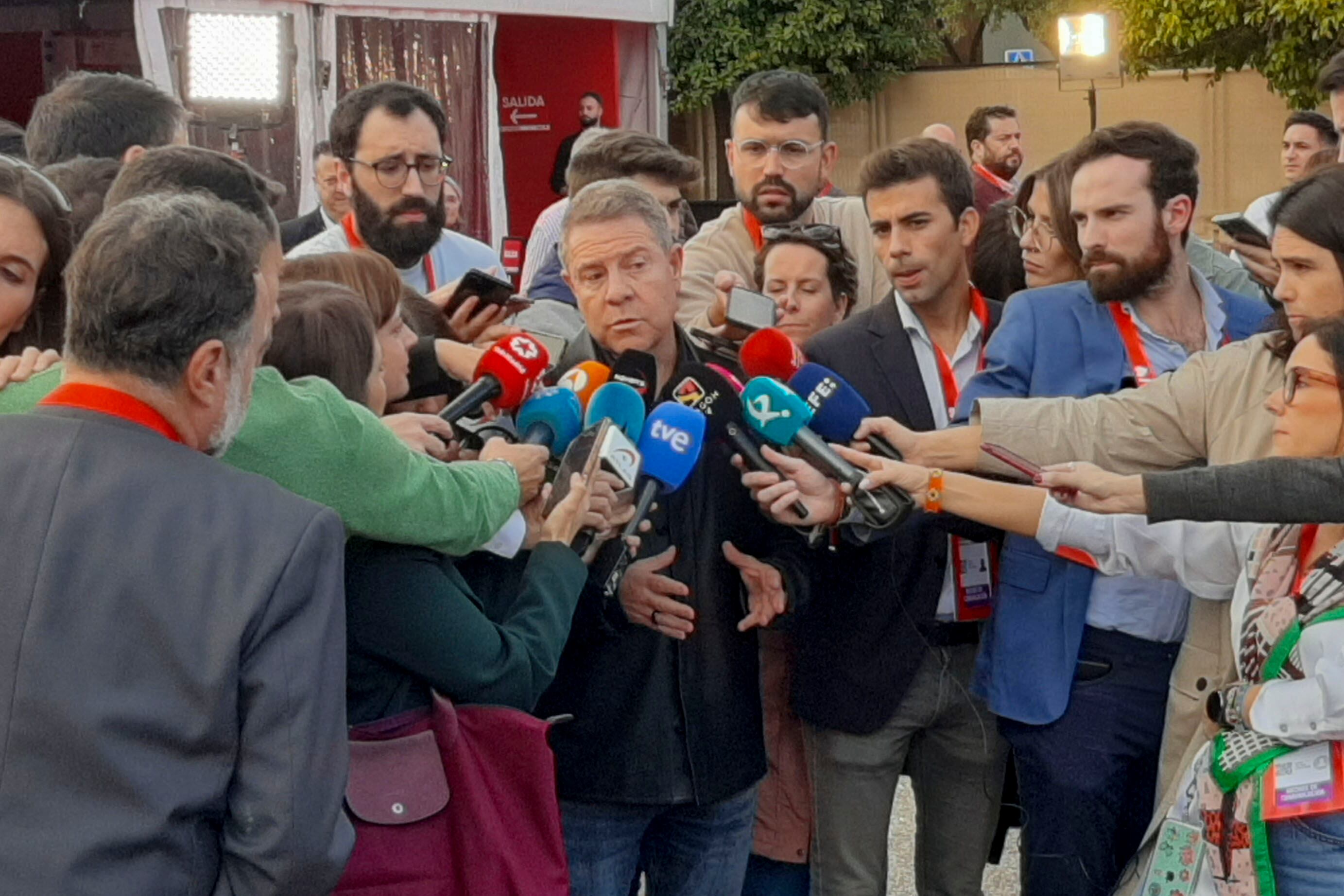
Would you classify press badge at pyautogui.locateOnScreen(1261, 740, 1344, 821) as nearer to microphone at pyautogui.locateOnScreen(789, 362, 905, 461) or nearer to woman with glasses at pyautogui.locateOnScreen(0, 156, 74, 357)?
microphone at pyautogui.locateOnScreen(789, 362, 905, 461)

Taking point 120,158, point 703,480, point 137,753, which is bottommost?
point 137,753

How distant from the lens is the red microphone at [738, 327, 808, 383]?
10.7 ft

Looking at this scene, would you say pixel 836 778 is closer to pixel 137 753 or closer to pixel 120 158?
pixel 137 753

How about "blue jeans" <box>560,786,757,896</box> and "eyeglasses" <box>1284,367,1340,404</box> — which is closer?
"eyeglasses" <box>1284,367,1340,404</box>

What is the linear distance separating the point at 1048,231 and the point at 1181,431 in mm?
1087

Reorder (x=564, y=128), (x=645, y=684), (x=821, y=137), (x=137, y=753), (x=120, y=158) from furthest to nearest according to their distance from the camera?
(x=564, y=128) < (x=821, y=137) < (x=120, y=158) < (x=645, y=684) < (x=137, y=753)

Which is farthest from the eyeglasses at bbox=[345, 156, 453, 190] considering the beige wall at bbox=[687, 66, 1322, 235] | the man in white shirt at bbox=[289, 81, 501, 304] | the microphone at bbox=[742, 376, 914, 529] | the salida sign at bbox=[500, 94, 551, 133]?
the beige wall at bbox=[687, 66, 1322, 235]

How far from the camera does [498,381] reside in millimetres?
2861

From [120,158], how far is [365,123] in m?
0.66

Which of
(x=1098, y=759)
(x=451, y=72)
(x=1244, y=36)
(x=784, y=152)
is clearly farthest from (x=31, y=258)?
(x=1244, y=36)

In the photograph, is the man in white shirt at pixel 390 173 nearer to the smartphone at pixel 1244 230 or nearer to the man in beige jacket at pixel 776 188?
the man in beige jacket at pixel 776 188

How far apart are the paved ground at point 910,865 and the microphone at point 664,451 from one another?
200cm

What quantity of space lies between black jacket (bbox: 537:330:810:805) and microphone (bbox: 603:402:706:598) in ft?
0.24

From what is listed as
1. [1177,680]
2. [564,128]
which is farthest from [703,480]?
[564,128]
